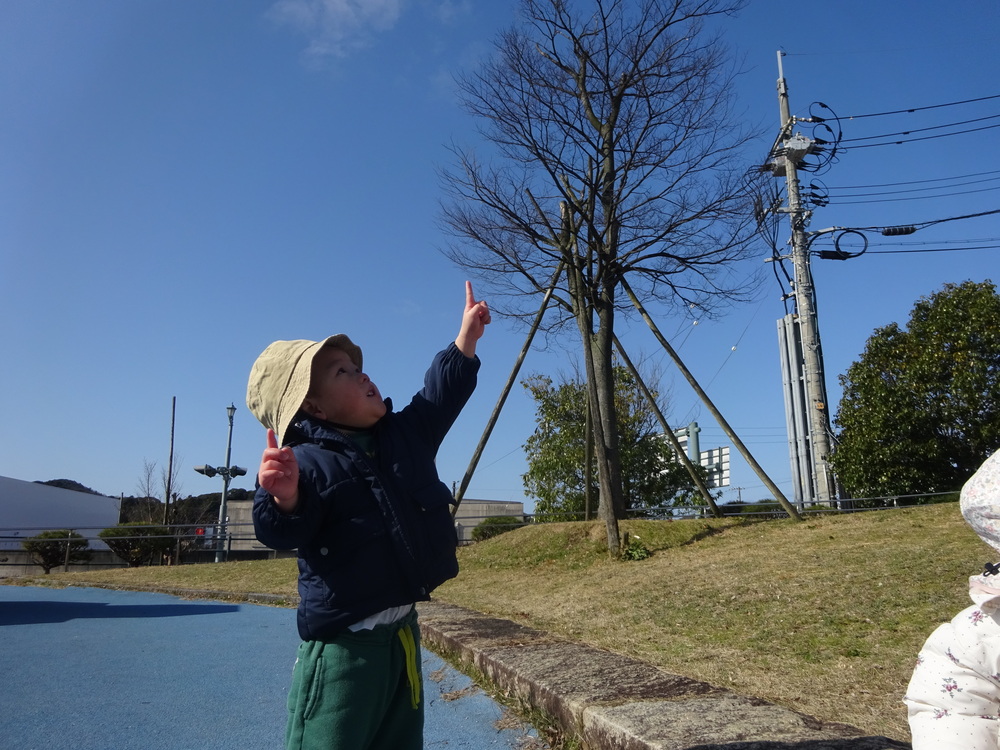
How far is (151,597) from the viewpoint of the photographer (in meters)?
8.81

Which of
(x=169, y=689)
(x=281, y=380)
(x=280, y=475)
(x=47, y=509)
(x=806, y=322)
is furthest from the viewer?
(x=47, y=509)

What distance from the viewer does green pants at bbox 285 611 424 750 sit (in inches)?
74.5

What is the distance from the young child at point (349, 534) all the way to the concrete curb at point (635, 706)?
672 mm

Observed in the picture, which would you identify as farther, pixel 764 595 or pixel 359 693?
pixel 764 595

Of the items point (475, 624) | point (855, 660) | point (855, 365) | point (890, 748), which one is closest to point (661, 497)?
point (855, 365)

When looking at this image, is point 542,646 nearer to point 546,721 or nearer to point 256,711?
point 546,721

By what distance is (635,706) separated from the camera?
252cm

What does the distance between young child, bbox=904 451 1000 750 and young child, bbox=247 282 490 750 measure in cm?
117

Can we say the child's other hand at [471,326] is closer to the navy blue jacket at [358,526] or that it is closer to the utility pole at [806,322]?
the navy blue jacket at [358,526]

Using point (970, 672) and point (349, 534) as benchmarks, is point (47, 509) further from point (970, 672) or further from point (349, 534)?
point (970, 672)

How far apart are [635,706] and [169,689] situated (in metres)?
2.55

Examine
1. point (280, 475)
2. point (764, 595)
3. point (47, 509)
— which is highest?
point (47, 509)

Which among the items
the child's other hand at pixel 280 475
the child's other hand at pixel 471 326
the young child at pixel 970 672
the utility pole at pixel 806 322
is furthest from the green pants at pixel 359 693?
the utility pole at pixel 806 322

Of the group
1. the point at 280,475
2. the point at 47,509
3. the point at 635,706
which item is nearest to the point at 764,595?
the point at 635,706
